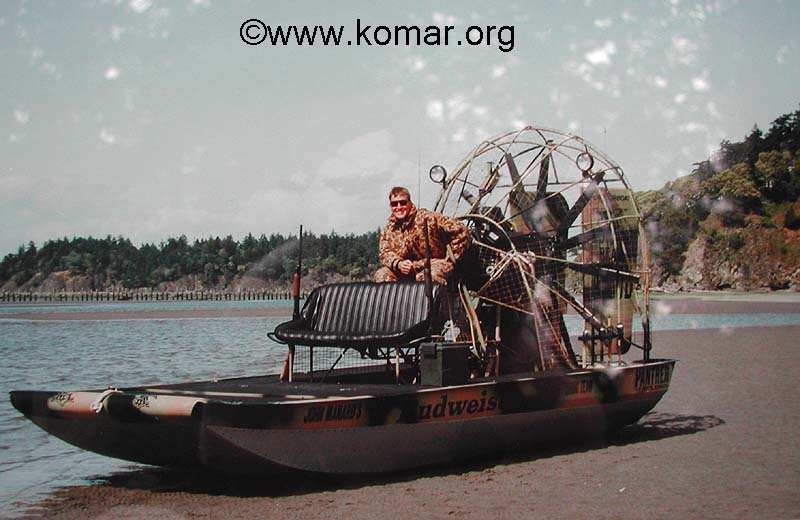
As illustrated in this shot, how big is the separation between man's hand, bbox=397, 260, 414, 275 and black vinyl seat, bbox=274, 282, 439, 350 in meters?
0.65

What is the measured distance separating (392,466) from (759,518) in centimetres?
344

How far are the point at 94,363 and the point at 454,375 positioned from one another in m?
18.0

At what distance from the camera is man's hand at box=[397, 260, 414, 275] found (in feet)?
38.5

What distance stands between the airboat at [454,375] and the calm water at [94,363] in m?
1.67

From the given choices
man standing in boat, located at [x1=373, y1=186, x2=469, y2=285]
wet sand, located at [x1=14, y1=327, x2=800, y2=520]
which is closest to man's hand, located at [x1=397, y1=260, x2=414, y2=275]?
man standing in boat, located at [x1=373, y1=186, x2=469, y2=285]

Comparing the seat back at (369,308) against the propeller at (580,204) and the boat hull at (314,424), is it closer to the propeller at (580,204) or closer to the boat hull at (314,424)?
the boat hull at (314,424)

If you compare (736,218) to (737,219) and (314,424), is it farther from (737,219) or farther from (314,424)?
(314,424)

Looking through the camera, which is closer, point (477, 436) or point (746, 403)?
point (477, 436)

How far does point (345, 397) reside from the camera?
30.2ft

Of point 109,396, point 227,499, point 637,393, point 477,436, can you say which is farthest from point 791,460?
point 109,396

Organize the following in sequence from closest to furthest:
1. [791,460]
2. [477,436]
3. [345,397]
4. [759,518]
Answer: [759,518] < [345,397] < [477,436] < [791,460]

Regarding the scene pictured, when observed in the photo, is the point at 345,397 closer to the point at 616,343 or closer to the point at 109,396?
the point at 109,396

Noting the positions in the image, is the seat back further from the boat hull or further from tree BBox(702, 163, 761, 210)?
tree BBox(702, 163, 761, 210)

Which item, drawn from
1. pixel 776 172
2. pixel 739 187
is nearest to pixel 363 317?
pixel 739 187
